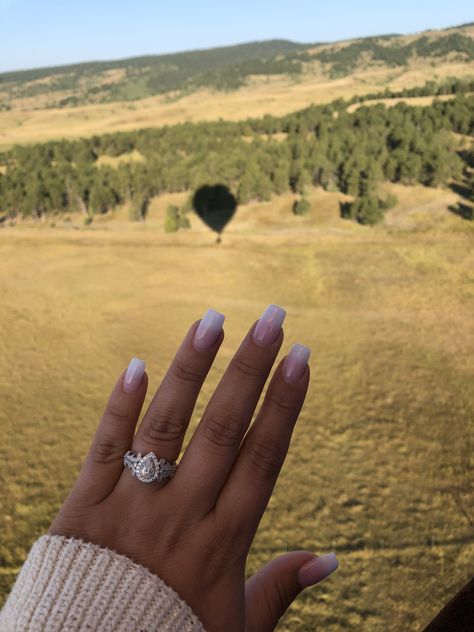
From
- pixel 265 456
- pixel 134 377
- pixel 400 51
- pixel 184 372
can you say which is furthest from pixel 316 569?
pixel 400 51

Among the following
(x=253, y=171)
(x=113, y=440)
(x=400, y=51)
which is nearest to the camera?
(x=113, y=440)

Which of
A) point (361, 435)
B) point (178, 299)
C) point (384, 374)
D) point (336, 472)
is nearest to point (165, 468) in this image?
point (336, 472)

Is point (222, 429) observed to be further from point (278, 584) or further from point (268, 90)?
point (268, 90)

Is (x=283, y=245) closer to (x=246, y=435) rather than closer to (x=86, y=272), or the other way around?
(x=86, y=272)

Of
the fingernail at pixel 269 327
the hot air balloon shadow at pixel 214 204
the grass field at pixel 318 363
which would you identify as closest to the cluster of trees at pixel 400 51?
the hot air balloon shadow at pixel 214 204

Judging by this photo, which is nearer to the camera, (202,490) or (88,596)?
(88,596)
